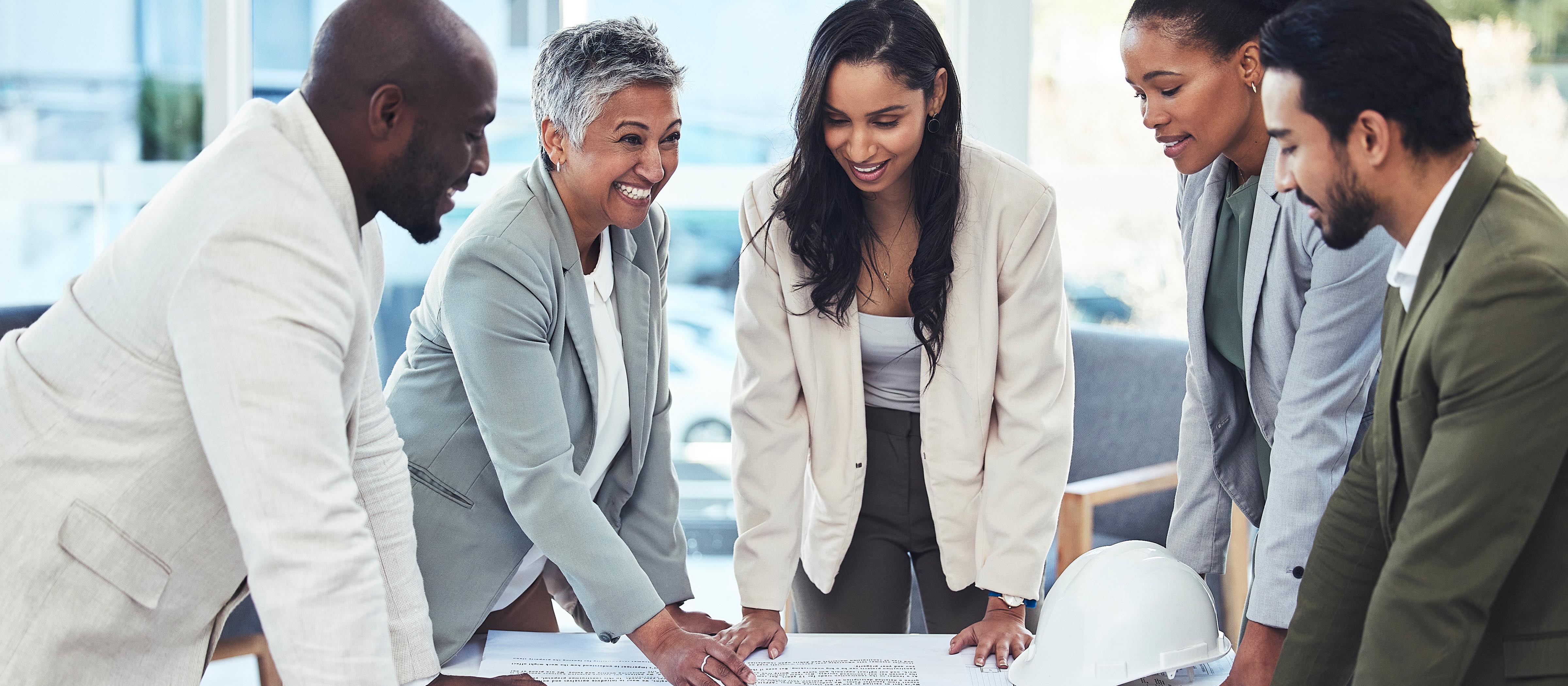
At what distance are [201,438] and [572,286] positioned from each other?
641 millimetres

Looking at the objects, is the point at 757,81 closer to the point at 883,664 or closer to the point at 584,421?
the point at 584,421

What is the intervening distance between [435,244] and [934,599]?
6.83ft

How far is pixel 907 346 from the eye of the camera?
1.70m

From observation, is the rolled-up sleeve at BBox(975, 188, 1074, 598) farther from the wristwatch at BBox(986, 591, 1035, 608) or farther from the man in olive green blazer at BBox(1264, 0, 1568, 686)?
the man in olive green blazer at BBox(1264, 0, 1568, 686)

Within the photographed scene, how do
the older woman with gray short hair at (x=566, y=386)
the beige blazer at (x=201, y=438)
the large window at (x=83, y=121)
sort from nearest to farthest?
the beige blazer at (x=201, y=438) < the older woman with gray short hair at (x=566, y=386) < the large window at (x=83, y=121)

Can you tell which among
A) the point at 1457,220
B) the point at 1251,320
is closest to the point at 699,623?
the point at 1251,320

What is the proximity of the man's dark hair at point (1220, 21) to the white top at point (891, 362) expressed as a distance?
0.55 metres

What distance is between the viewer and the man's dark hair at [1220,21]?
1409 millimetres

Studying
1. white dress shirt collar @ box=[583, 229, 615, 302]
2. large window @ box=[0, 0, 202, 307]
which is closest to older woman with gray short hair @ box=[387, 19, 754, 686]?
white dress shirt collar @ box=[583, 229, 615, 302]

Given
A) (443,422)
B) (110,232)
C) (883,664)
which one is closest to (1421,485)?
(883,664)

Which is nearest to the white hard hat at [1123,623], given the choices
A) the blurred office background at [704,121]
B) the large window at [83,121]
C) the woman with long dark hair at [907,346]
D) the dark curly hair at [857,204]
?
the woman with long dark hair at [907,346]

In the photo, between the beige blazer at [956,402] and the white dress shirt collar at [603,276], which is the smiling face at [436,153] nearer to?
the white dress shirt collar at [603,276]

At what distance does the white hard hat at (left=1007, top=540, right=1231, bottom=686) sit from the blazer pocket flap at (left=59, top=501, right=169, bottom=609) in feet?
3.26

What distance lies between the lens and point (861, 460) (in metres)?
1.71
